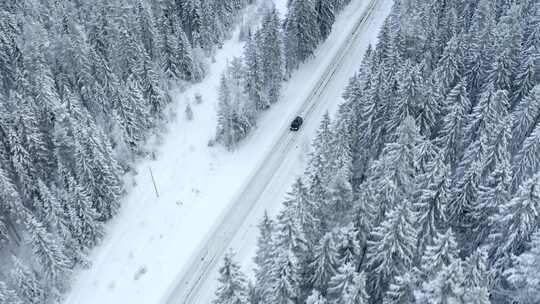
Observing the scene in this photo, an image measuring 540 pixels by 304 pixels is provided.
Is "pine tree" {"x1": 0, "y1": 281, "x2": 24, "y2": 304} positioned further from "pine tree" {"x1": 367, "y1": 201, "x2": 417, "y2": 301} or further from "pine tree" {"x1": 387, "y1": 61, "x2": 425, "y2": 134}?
"pine tree" {"x1": 387, "y1": 61, "x2": 425, "y2": 134}

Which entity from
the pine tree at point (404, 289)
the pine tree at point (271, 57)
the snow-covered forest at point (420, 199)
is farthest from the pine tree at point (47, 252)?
the pine tree at point (271, 57)

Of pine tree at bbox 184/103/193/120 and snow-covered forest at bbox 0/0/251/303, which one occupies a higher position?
snow-covered forest at bbox 0/0/251/303

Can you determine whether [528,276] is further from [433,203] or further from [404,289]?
[433,203]

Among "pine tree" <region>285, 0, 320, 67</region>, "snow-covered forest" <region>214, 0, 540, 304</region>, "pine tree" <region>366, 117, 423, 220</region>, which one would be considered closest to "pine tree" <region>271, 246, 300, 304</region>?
"snow-covered forest" <region>214, 0, 540, 304</region>

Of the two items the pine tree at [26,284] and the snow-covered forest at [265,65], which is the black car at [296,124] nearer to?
the snow-covered forest at [265,65]

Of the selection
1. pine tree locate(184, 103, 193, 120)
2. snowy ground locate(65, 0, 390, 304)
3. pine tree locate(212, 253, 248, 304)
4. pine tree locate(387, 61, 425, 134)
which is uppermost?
pine tree locate(387, 61, 425, 134)

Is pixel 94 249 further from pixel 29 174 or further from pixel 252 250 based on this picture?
pixel 252 250
